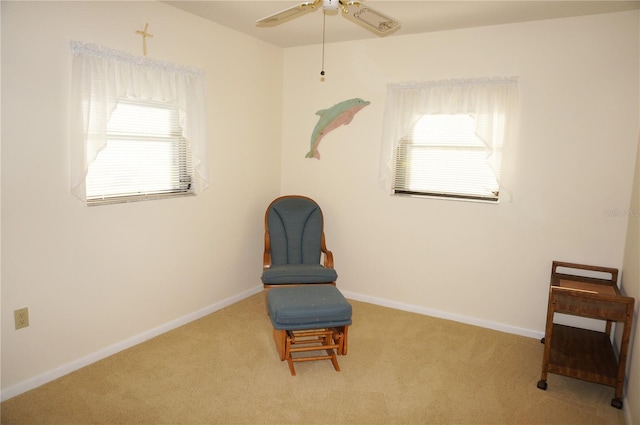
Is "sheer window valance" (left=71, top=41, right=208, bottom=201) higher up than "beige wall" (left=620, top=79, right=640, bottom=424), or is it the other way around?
"sheer window valance" (left=71, top=41, right=208, bottom=201)

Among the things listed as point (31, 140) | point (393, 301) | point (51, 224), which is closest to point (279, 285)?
point (393, 301)

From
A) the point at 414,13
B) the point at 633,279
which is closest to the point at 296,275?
the point at 414,13

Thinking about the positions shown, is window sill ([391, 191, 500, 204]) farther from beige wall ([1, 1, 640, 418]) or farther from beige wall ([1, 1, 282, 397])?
beige wall ([1, 1, 282, 397])

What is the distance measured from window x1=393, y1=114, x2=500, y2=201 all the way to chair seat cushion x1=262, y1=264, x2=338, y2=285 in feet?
3.48

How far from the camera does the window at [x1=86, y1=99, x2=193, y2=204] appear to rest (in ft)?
9.27

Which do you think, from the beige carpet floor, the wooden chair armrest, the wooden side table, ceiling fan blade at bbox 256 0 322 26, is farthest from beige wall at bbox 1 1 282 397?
the wooden side table

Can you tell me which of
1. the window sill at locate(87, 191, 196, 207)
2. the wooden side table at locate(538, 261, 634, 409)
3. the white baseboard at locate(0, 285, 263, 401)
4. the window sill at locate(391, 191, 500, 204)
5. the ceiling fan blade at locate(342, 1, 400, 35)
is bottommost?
the white baseboard at locate(0, 285, 263, 401)

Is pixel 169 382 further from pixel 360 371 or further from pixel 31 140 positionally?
pixel 31 140

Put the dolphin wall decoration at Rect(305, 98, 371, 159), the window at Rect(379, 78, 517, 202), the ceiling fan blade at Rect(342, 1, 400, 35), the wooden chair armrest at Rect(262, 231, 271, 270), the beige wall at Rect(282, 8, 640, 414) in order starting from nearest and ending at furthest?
the ceiling fan blade at Rect(342, 1, 400, 35) → the beige wall at Rect(282, 8, 640, 414) → the window at Rect(379, 78, 517, 202) → the wooden chair armrest at Rect(262, 231, 271, 270) → the dolphin wall decoration at Rect(305, 98, 371, 159)

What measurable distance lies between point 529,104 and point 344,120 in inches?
63.2

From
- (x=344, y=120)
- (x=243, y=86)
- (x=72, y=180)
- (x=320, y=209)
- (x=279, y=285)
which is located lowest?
(x=279, y=285)

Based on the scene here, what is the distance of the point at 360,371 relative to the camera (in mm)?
2850

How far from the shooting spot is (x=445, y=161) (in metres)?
3.68

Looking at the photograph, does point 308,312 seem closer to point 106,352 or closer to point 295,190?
point 106,352
